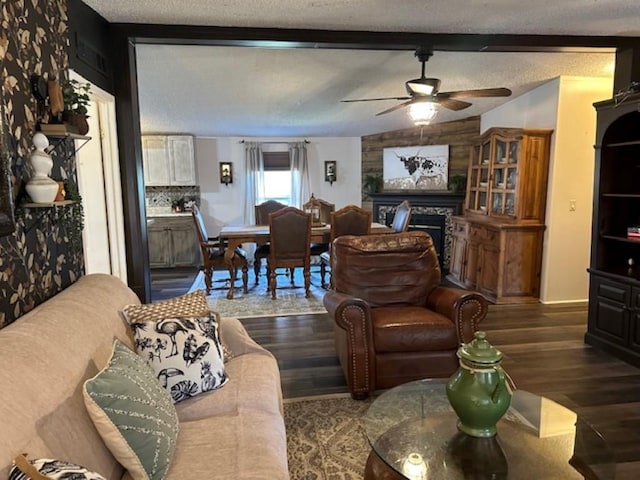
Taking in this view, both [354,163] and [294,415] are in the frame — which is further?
[354,163]

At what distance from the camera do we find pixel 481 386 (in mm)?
1550

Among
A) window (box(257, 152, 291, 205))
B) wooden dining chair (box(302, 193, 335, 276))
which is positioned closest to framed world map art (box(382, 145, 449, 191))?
wooden dining chair (box(302, 193, 335, 276))

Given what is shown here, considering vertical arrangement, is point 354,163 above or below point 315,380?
above

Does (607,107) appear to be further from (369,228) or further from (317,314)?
(317,314)

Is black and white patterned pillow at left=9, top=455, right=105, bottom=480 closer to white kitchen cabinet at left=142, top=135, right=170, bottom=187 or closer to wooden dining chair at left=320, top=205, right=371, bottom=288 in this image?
wooden dining chair at left=320, top=205, right=371, bottom=288

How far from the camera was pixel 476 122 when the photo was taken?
20.7 feet

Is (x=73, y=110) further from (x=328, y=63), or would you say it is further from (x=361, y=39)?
(x=328, y=63)

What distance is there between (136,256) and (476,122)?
5156 mm

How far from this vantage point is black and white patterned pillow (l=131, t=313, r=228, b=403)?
183 centimetres

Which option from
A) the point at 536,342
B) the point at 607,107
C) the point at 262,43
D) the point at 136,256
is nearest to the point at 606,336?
the point at 536,342

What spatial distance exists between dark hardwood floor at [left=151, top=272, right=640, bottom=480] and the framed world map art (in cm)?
282

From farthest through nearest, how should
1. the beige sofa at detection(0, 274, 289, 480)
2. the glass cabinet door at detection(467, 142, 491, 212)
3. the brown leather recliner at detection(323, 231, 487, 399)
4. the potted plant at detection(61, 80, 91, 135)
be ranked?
the glass cabinet door at detection(467, 142, 491, 212) → the brown leather recliner at detection(323, 231, 487, 399) → the potted plant at detection(61, 80, 91, 135) → the beige sofa at detection(0, 274, 289, 480)

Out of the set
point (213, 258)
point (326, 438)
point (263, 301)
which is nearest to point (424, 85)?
point (326, 438)

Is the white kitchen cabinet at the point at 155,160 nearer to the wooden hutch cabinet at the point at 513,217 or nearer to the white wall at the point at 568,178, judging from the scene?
the wooden hutch cabinet at the point at 513,217
